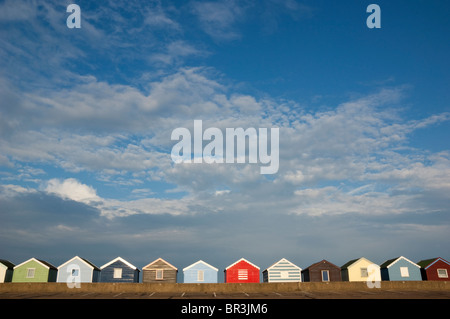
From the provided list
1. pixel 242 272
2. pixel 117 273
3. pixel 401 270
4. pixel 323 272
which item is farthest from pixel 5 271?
pixel 401 270

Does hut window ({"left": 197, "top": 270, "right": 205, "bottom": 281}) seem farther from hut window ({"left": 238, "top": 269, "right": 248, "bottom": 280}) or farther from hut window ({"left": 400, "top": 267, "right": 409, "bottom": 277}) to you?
hut window ({"left": 400, "top": 267, "right": 409, "bottom": 277})

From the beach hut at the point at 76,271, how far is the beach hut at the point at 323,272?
33488mm

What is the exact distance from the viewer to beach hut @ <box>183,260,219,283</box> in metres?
54.5

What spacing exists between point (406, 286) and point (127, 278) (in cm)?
3846

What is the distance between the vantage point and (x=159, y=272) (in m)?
54.8

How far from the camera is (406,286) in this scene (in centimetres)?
4541

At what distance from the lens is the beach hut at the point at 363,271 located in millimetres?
57531

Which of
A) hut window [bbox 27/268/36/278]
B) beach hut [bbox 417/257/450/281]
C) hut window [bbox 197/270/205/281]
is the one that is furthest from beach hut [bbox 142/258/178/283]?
beach hut [bbox 417/257/450/281]

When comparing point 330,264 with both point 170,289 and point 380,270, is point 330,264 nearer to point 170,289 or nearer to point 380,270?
point 380,270

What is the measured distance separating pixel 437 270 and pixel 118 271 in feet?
163

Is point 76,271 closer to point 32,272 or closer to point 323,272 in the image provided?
point 32,272

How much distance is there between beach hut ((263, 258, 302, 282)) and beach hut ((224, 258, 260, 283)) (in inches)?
95.6
